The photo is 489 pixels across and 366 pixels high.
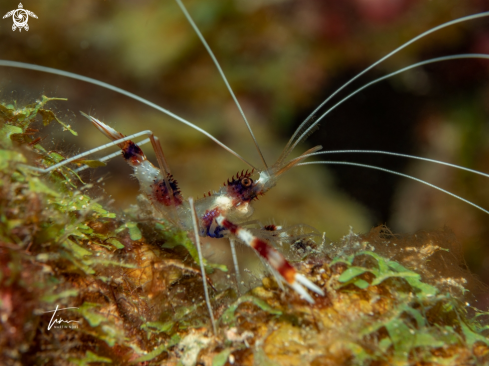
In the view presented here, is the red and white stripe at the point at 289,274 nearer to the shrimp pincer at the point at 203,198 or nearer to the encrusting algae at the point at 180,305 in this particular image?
the encrusting algae at the point at 180,305

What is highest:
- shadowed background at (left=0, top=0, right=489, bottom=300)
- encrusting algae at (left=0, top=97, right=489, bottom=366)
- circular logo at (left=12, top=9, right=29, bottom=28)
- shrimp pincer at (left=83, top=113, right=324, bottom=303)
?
circular logo at (left=12, top=9, right=29, bottom=28)

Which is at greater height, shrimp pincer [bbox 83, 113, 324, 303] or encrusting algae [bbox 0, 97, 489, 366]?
shrimp pincer [bbox 83, 113, 324, 303]

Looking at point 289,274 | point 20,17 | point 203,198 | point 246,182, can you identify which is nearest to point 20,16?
point 20,17

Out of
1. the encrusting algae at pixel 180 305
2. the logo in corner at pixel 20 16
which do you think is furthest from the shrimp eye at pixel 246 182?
the logo in corner at pixel 20 16

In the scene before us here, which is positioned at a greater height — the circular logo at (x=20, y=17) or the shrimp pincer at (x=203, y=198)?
the circular logo at (x=20, y=17)

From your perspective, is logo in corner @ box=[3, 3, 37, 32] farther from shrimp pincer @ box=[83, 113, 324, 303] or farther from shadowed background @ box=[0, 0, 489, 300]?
shrimp pincer @ box=[83, 113, 324, 303]

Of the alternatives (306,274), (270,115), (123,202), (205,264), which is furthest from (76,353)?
(270,115)

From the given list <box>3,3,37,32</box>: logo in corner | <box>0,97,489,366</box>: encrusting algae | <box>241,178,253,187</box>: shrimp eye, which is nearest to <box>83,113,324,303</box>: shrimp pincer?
<box>241,178,253,187</box>: shrimp eye
